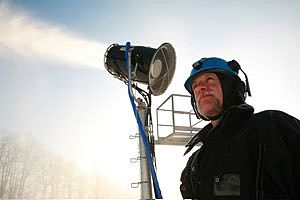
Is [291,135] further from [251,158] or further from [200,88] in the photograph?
[200,88]

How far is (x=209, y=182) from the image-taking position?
1804mm

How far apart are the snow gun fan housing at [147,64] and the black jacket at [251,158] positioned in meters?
1.45

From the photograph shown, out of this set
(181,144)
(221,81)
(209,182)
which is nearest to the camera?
(209,182)

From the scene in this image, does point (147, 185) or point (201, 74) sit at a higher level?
point (201, 74)

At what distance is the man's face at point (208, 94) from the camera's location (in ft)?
7.50

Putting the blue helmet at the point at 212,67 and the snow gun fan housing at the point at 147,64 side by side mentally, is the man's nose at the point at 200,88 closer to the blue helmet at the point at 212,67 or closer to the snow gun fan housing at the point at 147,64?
the blue helmet at the point at 212,67

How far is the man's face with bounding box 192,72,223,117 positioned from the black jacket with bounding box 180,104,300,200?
339 mm

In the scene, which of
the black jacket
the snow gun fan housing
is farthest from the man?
the snow gun fan housing

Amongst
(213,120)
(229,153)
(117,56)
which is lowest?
(229,153)

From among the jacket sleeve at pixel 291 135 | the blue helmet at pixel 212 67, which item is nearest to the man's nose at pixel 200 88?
the blue helmet at pixel 212 67

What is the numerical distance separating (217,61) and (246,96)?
396 mm

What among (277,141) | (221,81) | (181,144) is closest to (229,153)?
(277,141)

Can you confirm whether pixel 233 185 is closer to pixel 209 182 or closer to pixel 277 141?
pixel 209 182

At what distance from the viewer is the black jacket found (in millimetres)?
1506
